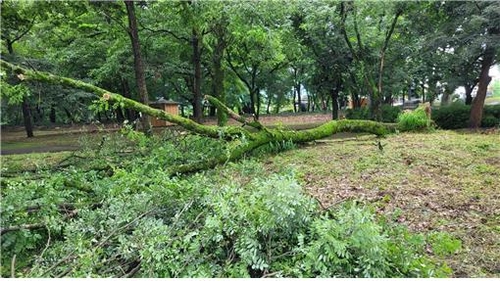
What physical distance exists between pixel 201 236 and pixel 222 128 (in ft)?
9.02

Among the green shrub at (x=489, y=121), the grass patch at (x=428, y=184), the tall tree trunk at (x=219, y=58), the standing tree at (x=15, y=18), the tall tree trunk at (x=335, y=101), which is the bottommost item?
the grass patch at (x=428, y=184)

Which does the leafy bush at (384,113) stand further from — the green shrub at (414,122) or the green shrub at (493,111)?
the green shrub at (414,122)

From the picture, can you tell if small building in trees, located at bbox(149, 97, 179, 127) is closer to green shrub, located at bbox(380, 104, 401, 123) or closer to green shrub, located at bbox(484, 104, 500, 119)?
green shrub, located at bbox(380, 104, 401, 123)

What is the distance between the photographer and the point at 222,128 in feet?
15.8

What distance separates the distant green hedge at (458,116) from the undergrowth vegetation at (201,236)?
9.76m

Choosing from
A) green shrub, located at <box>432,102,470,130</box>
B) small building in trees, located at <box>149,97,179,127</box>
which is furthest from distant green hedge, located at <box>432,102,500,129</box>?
small building in trees, located at <box>149,97,179,127</box>

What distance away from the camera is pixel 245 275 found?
1.92m

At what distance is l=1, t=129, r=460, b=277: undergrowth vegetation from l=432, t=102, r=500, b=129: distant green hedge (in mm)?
9761

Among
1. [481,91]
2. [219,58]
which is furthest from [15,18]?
[481,91]

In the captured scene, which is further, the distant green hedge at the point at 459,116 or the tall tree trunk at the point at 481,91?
the distant green hedge at the point at 459,116

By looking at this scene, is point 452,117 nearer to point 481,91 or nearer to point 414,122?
point 481,91

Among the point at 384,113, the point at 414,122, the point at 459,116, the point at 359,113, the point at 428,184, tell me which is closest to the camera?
the point at 428,184

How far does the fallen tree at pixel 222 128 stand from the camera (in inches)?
150

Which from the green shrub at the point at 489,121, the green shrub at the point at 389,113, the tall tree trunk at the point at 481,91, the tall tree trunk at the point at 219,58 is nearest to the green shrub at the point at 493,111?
the green shrub at the point at 489,121
